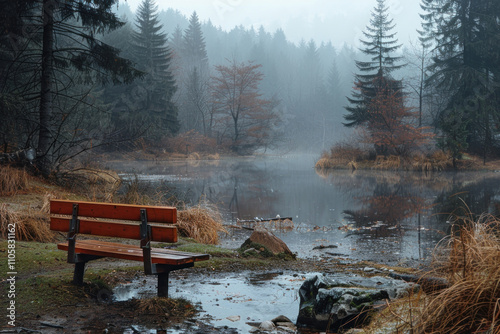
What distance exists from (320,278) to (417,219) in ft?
26.8

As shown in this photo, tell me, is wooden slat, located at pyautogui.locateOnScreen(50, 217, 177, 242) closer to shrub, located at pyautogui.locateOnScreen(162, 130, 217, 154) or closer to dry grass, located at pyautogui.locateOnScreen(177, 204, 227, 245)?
dry grass, located at pyautogui.locateOnScreen(177, 204, 227, 245)

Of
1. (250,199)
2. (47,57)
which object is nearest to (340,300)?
(47,57)

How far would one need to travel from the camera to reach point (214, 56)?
315 ft

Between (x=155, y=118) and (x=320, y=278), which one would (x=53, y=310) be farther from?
(x=155, y=118)

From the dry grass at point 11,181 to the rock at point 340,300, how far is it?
743cm

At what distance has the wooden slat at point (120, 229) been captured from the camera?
4.13m

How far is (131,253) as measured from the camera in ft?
14.7

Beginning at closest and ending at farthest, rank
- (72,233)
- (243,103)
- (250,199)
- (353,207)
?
1. (72,233)
2. (353,207)
3. (250,199)
4. (243,103)

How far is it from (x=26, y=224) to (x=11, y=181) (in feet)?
9.32

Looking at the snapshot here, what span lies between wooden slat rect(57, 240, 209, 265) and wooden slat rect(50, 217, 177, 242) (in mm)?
182

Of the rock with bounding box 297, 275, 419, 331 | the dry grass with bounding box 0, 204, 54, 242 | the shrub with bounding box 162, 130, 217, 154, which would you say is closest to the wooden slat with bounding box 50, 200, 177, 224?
the rock with bounding box 297, 275, 419, 331

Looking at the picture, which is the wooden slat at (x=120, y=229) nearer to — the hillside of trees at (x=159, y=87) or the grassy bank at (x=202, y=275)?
the grassy bank at (x=202, y=275)

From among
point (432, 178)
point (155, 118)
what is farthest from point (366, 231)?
point (155, 118)

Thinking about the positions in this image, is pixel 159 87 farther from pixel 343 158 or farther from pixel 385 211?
pixel 385 211
